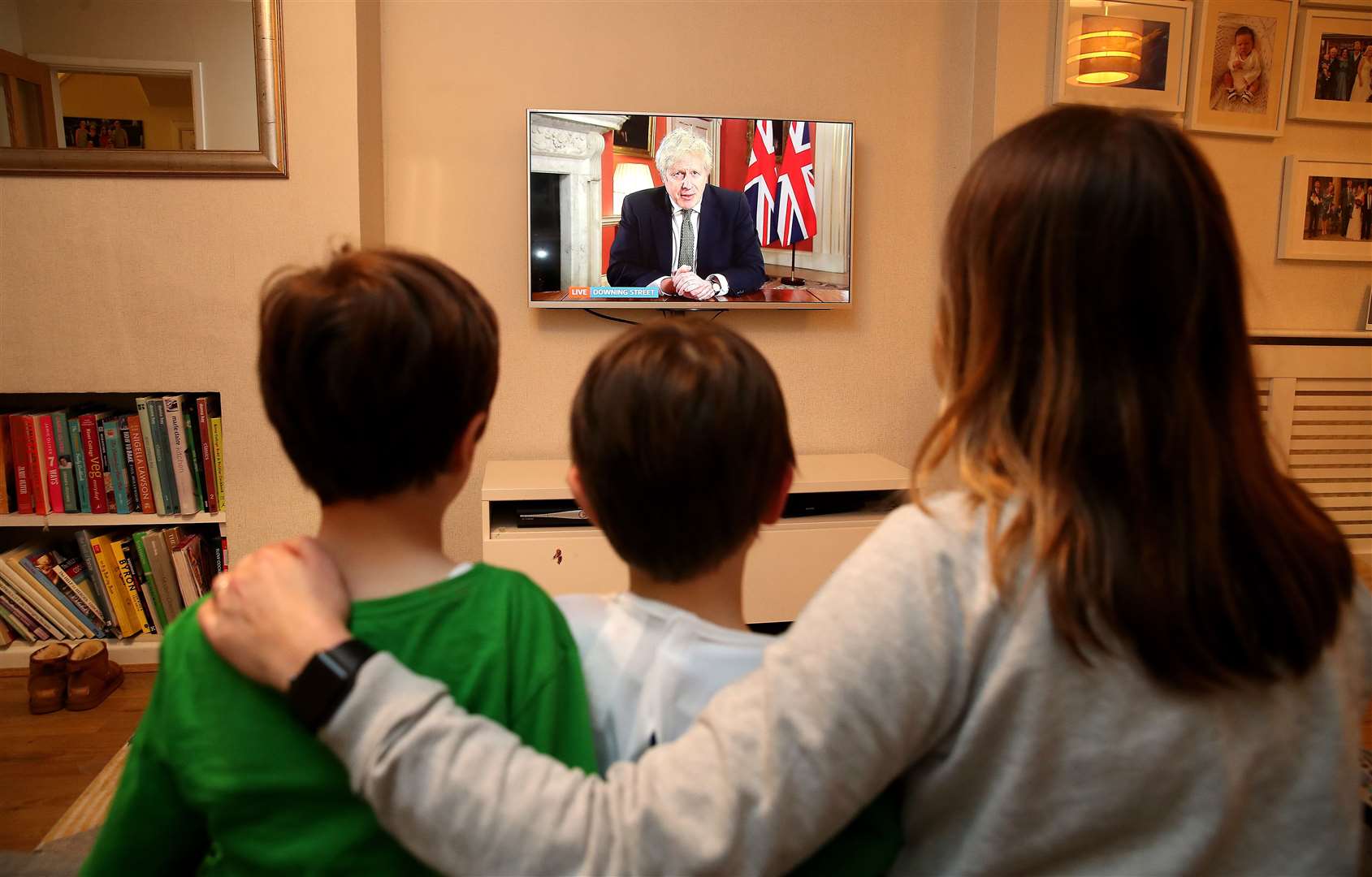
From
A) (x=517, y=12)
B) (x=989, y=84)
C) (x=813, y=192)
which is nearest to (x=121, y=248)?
(x=517, y=12)

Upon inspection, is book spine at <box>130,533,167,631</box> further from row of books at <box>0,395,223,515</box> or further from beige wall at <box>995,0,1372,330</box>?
beige wall at <box>995,0,1372,330</box>

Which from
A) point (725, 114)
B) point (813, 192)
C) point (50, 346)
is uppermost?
point (725, 114)

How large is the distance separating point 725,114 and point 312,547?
2611mm

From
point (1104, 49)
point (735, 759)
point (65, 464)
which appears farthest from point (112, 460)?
point (1104, 49)

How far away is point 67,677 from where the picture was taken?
237 cm

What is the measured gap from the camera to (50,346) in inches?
100

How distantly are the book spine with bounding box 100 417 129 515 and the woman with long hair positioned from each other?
2.42 m

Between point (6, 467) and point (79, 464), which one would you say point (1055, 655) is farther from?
point (6, 467)

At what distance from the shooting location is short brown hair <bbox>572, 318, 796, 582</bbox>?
74cm

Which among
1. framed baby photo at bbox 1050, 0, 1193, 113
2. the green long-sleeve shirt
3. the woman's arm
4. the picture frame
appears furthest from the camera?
framed baby photo at bbox 1050, 0, 1193, 113

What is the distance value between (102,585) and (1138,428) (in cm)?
292

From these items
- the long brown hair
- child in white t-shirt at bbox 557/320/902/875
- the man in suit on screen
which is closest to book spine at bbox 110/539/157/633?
the man in suit on screen

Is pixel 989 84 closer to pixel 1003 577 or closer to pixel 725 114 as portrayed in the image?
pixel 725 114

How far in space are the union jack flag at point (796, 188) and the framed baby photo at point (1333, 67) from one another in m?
1.72
